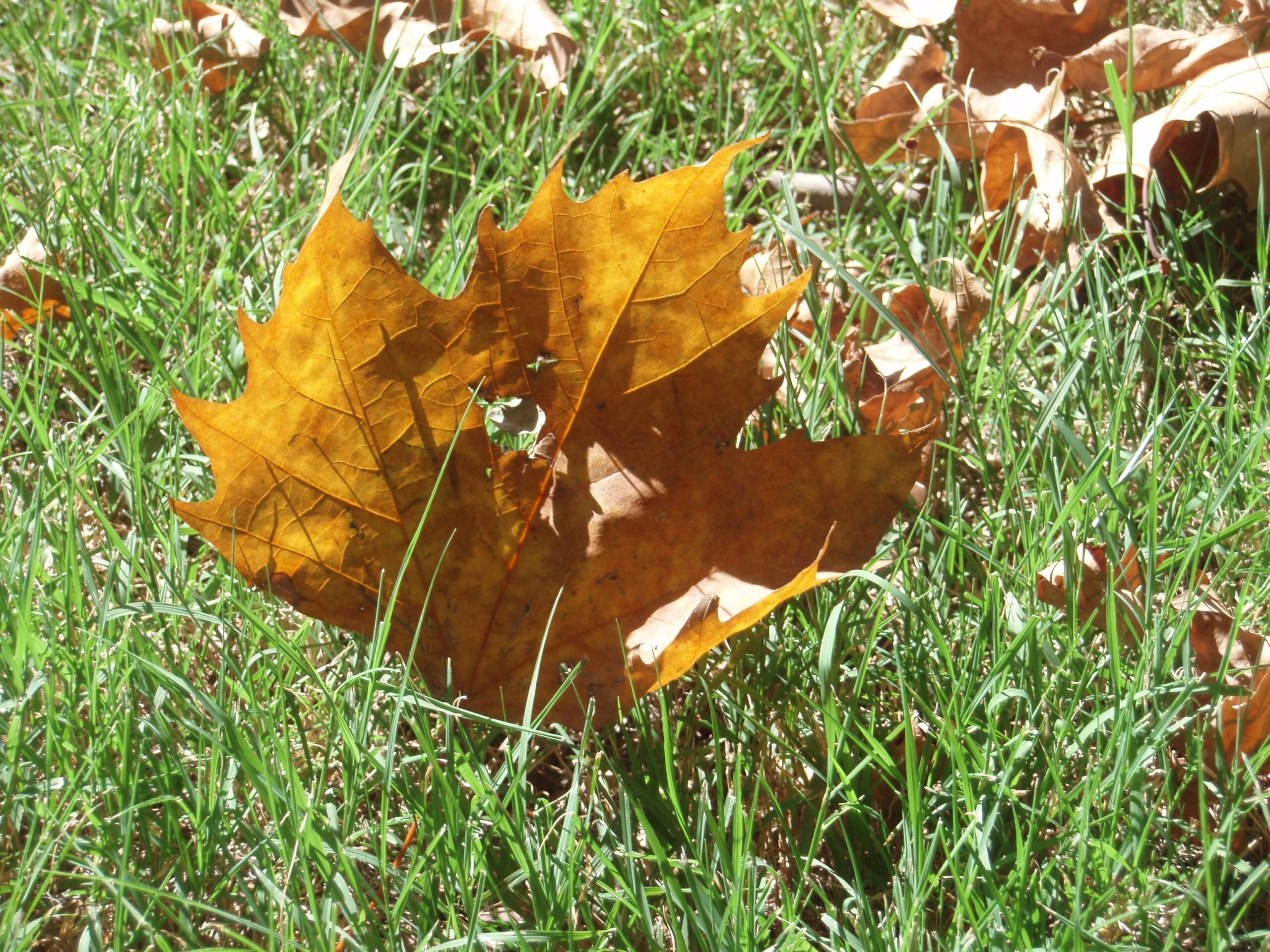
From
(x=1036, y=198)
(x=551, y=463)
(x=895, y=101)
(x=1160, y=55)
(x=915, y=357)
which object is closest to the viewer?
(x=551, y=463)

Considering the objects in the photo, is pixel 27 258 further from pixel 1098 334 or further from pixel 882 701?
pixel 1098 334

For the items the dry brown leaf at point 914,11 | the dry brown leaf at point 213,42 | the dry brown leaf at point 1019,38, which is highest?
the dry brown leaf at point 213,42

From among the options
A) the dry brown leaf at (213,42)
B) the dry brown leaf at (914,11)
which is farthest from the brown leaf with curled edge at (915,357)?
the dry brown leaf at (213,42)

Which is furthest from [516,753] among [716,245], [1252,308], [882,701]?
[1252,308]

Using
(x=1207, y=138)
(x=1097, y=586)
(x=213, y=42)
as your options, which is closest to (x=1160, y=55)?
(x=1207, y=138)

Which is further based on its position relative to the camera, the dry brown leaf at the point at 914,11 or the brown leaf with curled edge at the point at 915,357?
the dry brown leaf at the point at 914,11

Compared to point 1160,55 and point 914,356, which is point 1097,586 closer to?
point 914,356

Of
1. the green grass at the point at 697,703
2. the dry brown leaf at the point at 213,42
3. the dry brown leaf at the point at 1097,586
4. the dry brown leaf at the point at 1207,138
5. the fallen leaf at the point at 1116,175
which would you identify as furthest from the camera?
the dry brown leaf at the point at 213,42

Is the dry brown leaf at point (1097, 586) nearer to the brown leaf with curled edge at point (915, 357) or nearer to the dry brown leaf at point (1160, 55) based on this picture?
the brown leaf with curled edge at point (915, 357)
